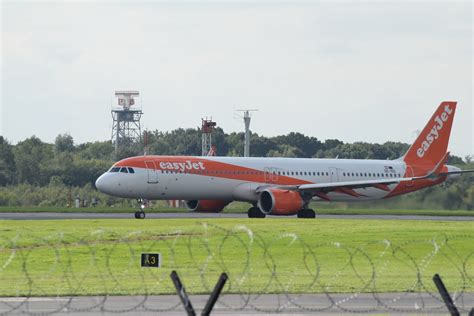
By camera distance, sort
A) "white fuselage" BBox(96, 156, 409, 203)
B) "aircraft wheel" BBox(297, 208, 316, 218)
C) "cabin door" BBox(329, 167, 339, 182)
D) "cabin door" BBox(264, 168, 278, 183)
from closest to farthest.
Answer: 1. "white fuselage" BBox(96, 156, 409, 203)
2. "aircraft wheel" BBox(297, 208, 316, 218)
3. "cabin door" BBox(264, 168, 278, 183)
4. "cabin door" BBox(329, 167, 339, 182)

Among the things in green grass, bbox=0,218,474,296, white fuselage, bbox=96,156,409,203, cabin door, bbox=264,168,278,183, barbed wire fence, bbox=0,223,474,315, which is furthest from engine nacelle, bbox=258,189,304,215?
barbed wire fence, bbox=0,223,474,315

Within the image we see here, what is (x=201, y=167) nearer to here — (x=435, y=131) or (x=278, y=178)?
(x=278, y=178)

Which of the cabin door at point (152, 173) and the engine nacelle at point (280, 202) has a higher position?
the cabin door at point (152, 173)

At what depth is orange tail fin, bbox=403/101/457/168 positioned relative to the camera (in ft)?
258

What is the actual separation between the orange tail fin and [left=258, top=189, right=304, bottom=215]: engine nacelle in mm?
12923

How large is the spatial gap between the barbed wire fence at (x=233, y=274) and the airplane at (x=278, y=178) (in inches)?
802

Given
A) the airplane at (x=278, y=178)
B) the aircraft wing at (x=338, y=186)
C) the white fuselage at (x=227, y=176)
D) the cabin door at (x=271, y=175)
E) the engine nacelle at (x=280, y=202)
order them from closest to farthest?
1. the white fuselage at (x=227, y=176)
2. the airplane at (x=278, y=178)
3. the engine nacelle at (x=280, y=202)
4. the aircraft wing at (x=338, y=186)
5. the cabin door at (x=271, y=175)

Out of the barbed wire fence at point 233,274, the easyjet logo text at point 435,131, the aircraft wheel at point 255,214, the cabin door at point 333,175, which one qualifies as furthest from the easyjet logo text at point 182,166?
the barbed wire fence at point 233,274

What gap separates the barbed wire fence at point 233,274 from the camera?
2533 cm

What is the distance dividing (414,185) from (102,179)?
21.2m

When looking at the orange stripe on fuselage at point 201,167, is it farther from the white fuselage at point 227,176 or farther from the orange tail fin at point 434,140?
the orange tail fin at point 434,140

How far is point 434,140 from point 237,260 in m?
45.2

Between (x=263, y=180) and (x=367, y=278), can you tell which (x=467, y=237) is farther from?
(x=263, y=180)

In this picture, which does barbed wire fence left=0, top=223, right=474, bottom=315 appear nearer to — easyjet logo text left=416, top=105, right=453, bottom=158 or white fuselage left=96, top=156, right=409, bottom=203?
white fuselage left=96, top=156, right=409, bottom=203
